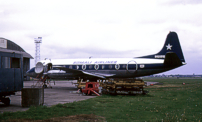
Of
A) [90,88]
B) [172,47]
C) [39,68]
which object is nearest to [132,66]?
[172,47]

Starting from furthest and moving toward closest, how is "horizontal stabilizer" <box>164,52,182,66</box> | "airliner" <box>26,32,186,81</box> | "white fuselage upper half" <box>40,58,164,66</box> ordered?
"white fuselage upper half" <box>40,58,164,66</box>, "airliner" <box>26,32,186,81</box>, "horizontal stabilizer" <box>164,52,182,66</box>

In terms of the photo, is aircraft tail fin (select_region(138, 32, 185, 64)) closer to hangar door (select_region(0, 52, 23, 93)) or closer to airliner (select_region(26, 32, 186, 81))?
airliner (select_region(26, 32, 186, 81))

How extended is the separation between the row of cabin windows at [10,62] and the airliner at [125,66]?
Answer: 10.8 metres

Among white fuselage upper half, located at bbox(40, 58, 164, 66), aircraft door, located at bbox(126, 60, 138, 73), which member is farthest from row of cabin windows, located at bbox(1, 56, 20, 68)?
aircraft door, located at bbox(126, 60, 138, 73)

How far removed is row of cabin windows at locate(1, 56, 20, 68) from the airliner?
427 inches

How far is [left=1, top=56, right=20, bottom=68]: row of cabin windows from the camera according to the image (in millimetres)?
11781

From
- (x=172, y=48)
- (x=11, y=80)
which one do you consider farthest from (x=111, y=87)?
(x=172, y=48)

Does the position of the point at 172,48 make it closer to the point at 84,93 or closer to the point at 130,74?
the point at 130,74

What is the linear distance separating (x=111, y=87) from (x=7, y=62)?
Result: 9.94m

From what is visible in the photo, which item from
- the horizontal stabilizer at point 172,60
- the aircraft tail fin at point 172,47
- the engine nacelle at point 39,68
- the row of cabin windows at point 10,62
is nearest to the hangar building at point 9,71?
the row of cabin windows at point 10,62

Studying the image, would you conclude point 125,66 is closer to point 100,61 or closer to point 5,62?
point 100,61

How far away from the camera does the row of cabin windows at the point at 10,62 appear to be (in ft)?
38.7

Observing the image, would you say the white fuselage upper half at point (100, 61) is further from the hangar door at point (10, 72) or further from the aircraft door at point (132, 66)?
the hangar door at point (10, 72)

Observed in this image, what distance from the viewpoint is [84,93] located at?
2102 centimetres
